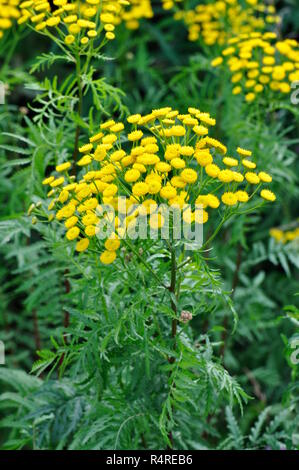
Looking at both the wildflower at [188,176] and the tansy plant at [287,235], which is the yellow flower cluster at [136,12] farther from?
the wildflower at [188,176]

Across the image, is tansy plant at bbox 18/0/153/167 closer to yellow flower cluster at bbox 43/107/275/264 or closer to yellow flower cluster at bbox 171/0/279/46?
yellow flower cluster at bbox 43/107/275/264

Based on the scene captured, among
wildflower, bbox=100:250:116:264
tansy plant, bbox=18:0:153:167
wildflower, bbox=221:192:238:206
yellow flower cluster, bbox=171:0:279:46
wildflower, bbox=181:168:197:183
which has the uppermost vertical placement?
yellow flower cluster, bbox=171:0:279:46

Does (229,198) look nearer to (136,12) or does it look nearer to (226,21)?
(226,21)

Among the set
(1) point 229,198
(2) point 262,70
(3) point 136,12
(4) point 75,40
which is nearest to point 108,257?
(1) point 229,198

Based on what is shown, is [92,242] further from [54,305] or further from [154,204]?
[54,305]

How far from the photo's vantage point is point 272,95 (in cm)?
299

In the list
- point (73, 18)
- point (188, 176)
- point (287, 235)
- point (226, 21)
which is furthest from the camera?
point (287, 235)

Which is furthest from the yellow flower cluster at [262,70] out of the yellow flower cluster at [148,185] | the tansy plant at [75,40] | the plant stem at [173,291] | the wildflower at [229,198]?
the plant stem at [173,291]

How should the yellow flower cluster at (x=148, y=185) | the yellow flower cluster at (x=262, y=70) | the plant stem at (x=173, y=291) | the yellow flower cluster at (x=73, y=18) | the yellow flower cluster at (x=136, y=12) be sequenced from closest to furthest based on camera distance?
the yellow flower cluster at (x=148, y=185) → the plant stem at (x=173, y=291) → the yellow flower cluster at (x=73, y=18) → the yellow flower cluster at (x=262, y=70) → the yellow flower cluster at (x=136, y=12)

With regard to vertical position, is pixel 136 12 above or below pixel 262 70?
above

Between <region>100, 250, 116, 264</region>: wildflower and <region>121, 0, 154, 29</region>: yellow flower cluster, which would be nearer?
<region>100, 250, 116, 264</region>: wildflower

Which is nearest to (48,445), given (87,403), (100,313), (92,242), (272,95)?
(87,403)

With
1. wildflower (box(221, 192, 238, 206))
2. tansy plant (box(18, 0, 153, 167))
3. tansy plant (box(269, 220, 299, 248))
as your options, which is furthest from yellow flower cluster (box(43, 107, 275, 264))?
tansy plant (box(269, 220, 299, 248))
